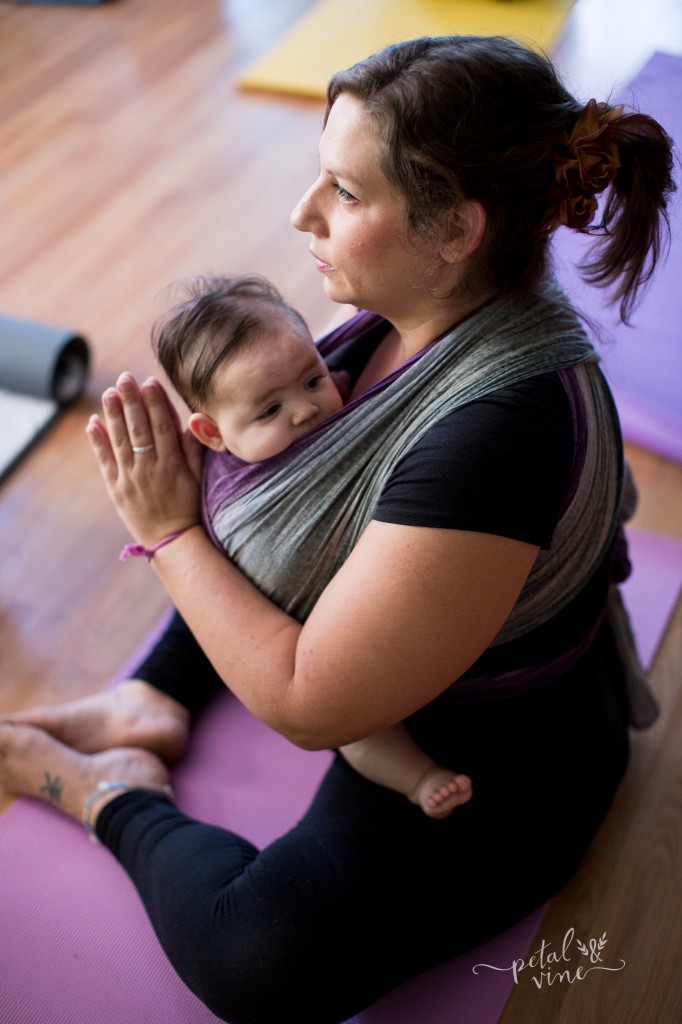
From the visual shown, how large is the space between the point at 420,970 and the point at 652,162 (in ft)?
3.11

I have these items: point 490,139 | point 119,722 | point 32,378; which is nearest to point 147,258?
point 32,378

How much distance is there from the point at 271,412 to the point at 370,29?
2.65 meters

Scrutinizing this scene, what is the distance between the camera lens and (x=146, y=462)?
1.18 metres

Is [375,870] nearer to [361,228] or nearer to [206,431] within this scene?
[206,431]

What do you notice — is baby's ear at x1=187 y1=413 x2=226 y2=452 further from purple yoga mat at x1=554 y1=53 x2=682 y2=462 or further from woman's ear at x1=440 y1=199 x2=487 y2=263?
purple yoga mat at x1=554 y1=53 x2=682 y2=462

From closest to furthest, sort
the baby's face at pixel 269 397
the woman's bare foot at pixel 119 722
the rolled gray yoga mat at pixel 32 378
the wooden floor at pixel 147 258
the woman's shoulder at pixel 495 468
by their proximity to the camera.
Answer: the woman's shoulder at pixel 495 468 < the baby's face at pixel 269 397 < the wooden floor at pixel 147 258 < the woman's bare foot at pixel 119 722 < the rolled gray yoga mat at pixel 32 378

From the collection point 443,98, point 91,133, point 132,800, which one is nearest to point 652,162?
point 443,98

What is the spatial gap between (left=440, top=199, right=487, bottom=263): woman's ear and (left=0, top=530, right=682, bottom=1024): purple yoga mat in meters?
0.82

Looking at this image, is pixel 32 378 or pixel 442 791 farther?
pixel 32 378

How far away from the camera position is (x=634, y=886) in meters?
1.33

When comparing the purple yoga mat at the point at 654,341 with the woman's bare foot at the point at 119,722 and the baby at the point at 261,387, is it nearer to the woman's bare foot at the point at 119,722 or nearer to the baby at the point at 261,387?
the baby at the point at 261,387

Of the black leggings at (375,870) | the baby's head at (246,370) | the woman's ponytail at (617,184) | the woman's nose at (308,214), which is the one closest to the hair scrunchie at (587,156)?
the woman's ponytail at (617,184)

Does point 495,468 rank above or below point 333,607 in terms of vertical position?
above

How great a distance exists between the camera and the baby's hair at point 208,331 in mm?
1128
